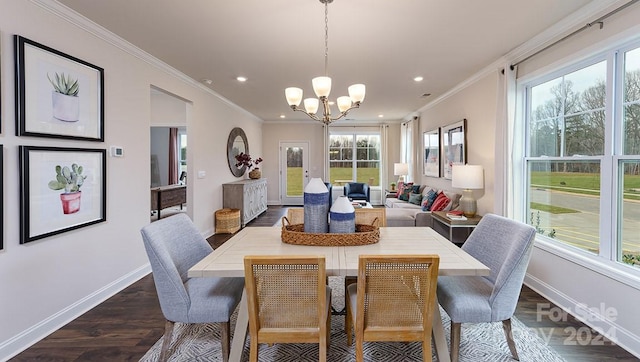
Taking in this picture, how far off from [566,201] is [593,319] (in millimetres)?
1041

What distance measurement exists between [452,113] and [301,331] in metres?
4.87

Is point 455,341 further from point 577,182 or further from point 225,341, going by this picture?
point 577,182

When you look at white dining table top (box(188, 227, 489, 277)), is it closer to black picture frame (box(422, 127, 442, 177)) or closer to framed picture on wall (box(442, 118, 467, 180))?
framed picture on wall (box(442, 118, 467, 180))

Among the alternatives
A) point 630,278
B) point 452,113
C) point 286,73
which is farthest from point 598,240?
point 286,73

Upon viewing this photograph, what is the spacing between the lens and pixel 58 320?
7.86 ft

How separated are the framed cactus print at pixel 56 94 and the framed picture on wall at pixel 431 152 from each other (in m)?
5.33

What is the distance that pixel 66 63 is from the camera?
247 cm

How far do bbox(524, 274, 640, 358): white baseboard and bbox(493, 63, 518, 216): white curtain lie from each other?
0.89m

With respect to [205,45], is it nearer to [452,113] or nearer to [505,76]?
[505,76]

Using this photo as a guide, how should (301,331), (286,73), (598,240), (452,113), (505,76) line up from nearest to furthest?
(301,331) < (598,240) < (505,76) < (286,73) < (452,113)

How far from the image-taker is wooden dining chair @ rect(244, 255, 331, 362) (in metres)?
1.43

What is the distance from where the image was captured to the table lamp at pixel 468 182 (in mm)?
4008

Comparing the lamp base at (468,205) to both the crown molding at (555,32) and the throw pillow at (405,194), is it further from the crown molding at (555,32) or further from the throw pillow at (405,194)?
the throw pillow at (405,194)

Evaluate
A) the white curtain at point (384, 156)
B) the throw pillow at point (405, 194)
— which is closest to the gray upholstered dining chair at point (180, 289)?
the throw pillow at point (405, 194)
